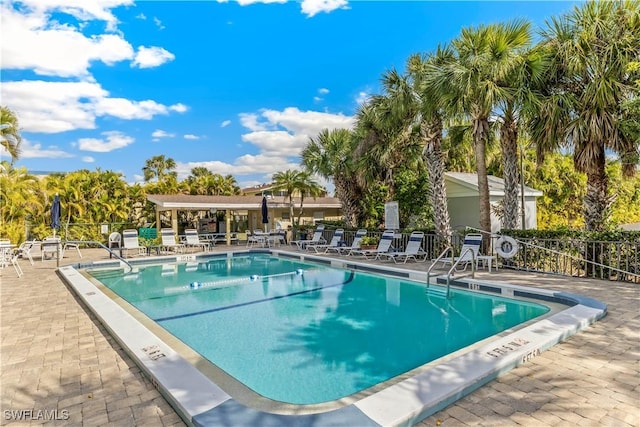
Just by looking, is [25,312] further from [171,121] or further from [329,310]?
[171,121]

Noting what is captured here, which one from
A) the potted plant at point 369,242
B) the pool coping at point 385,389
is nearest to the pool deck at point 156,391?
the pool coping at point 385,389

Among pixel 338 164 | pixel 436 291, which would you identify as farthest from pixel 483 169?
pixel 338 164

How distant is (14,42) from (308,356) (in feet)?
38.9

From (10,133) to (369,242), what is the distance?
56.0 feet

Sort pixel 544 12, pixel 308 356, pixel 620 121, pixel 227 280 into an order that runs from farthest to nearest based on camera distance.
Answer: pixel 227 280, pixel 544 12, pixel 620 121, pixel 308 356

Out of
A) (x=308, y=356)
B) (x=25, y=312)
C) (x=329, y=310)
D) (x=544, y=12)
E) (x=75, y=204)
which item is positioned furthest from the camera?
(x=75, y=204)

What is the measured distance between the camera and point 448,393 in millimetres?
3402

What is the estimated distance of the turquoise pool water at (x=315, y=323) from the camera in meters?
4.96

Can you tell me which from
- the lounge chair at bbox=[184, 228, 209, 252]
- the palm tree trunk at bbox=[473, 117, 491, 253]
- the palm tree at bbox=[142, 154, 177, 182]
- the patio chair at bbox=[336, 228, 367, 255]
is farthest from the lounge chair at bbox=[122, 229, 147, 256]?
the palm tree at bbox=[142, 154, 177, 182]

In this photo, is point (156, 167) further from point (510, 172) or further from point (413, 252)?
point (510, 172)

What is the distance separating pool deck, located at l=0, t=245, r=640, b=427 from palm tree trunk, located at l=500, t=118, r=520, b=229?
5.89 m

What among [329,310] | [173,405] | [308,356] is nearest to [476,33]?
[329,310]

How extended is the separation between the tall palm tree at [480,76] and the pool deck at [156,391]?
269 inches

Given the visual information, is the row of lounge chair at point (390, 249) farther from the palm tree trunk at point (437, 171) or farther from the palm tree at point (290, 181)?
the palm tree at point (290, 181)
